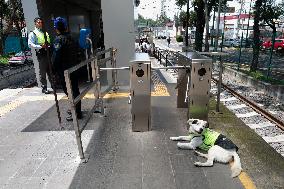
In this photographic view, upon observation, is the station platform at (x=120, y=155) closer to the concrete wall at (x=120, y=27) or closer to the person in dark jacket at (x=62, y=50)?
the person in dark jacket at (x=62, y=50)

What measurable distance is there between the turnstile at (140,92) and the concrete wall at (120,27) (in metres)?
2.96

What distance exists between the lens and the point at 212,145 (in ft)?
12.9

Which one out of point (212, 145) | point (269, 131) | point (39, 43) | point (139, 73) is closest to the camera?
point (212, 145)

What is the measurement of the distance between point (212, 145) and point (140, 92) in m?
1.54

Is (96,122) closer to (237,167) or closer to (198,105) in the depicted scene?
(198,105)

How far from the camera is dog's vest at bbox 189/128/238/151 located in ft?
12.5

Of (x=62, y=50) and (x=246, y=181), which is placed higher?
(x=62, y=50)

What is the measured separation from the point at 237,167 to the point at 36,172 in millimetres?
2827

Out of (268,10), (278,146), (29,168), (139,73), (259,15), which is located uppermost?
(268,10)

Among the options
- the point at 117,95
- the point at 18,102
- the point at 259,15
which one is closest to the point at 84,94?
the point at 117,95

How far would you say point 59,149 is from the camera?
14.2 ft

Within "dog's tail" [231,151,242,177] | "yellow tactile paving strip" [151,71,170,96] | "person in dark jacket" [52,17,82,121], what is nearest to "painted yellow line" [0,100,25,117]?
"person in dark jacket" [52,17,82,121]

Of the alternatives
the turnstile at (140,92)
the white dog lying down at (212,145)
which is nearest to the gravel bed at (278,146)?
the white dog lying down at (212,145)

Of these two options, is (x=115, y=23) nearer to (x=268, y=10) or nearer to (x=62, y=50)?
(x=62, y=50)
